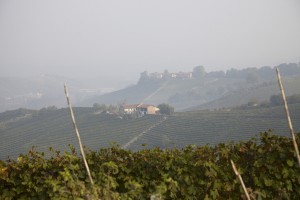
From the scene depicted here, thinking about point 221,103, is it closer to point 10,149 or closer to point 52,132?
point 52,132

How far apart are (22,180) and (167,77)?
626ft

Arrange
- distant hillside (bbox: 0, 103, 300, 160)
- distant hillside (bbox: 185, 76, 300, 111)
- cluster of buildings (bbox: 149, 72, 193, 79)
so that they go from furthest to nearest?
cluster of buildings (bbox: 149, 72, 193, 79)
distant hillside (bbox: 185, 76, 300, 111)
distant hillside (bbox: 0, 103, 300, 160)

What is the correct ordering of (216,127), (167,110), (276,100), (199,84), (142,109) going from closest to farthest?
1. (216,127)
2. (276,100)
3. (167,110)
4. (142,109)
5. (199,84)

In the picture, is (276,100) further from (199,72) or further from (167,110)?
(199,72)

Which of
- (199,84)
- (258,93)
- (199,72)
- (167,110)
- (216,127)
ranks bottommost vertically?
(216,127)

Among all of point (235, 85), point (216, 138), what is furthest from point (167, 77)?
point (216, 138)

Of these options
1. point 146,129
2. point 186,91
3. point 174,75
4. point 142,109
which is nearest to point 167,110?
point 142,109

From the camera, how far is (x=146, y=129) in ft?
188

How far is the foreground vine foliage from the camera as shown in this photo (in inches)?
161

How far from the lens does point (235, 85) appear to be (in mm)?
153000

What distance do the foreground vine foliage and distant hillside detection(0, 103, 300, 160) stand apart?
38198mm

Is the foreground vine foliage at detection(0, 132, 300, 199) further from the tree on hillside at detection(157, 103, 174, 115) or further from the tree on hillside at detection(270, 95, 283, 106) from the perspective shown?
the tree on hillside at detection(157, 103, 174, 115)

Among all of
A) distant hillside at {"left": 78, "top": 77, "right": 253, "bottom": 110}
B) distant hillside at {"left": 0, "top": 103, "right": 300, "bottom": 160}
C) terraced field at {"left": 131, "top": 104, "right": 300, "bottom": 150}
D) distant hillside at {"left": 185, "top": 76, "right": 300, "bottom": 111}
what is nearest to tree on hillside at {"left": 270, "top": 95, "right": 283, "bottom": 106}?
distant hillside at {"left": 0, "top": 103, "right": 300, "bottom": 160}

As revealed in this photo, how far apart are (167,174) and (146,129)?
5338cm
